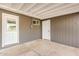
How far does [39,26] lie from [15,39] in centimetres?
273

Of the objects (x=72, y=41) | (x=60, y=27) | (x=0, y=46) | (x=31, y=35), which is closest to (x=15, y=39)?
(x=0, y=46)

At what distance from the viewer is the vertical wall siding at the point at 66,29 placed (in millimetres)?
4312

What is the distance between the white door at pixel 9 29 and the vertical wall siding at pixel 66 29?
8.62ft

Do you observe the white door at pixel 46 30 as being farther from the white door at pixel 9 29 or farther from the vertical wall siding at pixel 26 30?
the white door at pixel 9 29

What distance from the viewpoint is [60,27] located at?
17.6 ft

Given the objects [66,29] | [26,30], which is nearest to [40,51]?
[66,29]

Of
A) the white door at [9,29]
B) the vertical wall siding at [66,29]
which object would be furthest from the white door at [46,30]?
the white door at [9,29]

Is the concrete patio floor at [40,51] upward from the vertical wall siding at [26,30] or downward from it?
downward

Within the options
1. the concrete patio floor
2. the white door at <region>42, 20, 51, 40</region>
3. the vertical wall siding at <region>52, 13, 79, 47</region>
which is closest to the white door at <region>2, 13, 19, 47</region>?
the concrete patio floor

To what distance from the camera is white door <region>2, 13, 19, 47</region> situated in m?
4.53

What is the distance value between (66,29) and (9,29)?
3341 mm

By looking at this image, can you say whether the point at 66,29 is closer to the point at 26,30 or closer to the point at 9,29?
the point at 26,30

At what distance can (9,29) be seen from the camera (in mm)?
4859

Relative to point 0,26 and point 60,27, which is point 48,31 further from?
point 0,26
